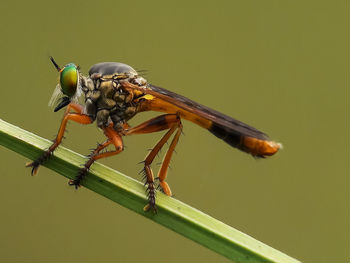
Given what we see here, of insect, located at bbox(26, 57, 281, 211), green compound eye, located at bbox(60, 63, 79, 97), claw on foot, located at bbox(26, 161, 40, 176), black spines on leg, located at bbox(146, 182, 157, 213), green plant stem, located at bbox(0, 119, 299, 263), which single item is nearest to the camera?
green plant stem, located at bbox(0, 119, 299, 263)

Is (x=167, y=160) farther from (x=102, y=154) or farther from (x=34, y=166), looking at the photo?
(x=34, y=166)

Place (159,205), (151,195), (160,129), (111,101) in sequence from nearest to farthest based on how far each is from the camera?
(159,205) → (151,195) → (160,129) → (111,101)

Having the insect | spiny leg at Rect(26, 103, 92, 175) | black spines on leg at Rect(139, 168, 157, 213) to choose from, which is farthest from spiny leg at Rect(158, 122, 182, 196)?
spiny leg at Rect(26, 103, 92, 175)

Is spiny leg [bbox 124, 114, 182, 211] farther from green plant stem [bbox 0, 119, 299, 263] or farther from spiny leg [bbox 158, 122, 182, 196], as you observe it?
green plant stem [bbox 0, 119, 299, 263]

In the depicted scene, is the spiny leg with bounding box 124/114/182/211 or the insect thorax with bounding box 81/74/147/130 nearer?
the spiny leg with bounding box 124/114/182/211

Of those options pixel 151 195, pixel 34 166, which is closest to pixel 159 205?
pixel 151 195

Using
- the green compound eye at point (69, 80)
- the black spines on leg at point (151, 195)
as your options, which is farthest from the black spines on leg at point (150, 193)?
the green compound eye at point (69, 80)

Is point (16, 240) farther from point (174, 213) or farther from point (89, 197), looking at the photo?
point (174, 213)

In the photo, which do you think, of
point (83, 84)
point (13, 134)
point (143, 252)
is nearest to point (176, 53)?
point (143, 252)
